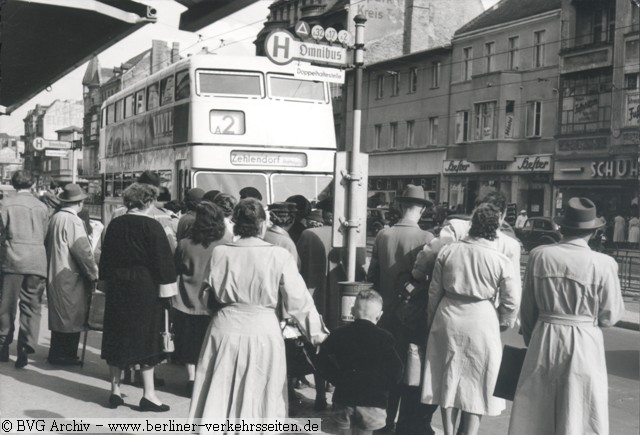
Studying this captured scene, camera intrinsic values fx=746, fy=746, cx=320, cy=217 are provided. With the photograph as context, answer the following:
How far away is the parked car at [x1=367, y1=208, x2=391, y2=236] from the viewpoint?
3602 cm

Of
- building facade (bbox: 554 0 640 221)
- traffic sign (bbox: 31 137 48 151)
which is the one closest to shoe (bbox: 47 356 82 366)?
traffic sign (bbox: 31 137 48 151)

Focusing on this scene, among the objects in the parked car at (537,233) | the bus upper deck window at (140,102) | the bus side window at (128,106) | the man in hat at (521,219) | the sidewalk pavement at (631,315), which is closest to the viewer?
the sidewalk pavement at (631,315)

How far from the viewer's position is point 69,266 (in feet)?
24.6

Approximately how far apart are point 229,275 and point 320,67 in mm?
3099

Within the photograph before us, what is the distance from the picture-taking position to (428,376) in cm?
532

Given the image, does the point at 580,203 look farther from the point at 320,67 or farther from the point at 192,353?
the point at 192,353

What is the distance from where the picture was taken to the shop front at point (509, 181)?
35156 mm

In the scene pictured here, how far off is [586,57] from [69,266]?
30412mm

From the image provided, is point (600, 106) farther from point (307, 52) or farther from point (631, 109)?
point (307, 52)

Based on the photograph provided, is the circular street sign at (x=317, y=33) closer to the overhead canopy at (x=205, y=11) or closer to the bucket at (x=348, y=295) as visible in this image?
the bucket at (x=348, y=295)

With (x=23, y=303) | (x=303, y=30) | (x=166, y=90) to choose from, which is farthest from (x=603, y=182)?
(x=23, y=303)

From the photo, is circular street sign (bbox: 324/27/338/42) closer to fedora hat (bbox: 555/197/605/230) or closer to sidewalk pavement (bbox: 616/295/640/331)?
fedora hat (bbox: 555/197/605/230)

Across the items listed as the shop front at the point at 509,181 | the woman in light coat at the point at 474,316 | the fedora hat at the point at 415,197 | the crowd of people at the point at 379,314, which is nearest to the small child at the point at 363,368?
the crowd of people at the point at 379,314

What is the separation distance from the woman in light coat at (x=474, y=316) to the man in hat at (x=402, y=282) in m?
0.40
